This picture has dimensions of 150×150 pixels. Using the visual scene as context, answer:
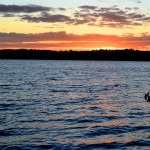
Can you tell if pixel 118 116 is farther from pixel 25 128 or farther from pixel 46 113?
pixel 25 128

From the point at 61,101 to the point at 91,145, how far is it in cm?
1887

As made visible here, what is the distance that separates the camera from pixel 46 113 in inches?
1115

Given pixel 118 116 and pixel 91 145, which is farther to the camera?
pixel 118 116

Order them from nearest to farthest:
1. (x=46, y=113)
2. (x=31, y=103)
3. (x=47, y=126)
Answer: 1. (x=47, y=126)
2. (x=46, y=113)
3. (x=31, y=103)

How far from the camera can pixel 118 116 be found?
1073 inches

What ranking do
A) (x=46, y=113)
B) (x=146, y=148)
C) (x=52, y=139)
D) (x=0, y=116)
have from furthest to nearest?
1. (x=46, y=113)
2. (x=0, y=116)
3. (x=52, y=139)
4. (x=146, y=148)

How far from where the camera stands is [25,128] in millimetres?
22156

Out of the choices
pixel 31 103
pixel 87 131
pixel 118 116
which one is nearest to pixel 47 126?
pixel 87 131

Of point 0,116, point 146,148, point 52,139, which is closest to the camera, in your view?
point 146,148

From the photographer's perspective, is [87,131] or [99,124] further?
[99,124]

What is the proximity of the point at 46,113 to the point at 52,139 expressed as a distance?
909 centimetres

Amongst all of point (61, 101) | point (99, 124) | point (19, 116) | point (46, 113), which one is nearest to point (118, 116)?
point (99, 124)

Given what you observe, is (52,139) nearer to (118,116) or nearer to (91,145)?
(91,145)

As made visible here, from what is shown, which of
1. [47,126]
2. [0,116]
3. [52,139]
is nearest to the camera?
[52,139]
